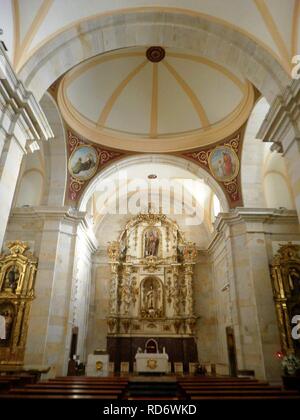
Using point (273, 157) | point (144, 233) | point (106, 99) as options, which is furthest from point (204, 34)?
point (144, 233)

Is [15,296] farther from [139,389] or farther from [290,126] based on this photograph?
[290,126]

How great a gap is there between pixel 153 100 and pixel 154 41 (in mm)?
4204

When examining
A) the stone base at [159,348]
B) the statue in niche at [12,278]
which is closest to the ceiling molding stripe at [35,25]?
the statue in niche at [12,278]

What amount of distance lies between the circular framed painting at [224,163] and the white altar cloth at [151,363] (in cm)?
660

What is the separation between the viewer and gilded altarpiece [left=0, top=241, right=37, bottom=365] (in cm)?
870

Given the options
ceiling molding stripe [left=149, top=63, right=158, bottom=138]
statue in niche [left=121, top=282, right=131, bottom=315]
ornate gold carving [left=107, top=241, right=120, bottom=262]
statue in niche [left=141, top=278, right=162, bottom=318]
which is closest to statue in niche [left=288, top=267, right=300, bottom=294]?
ceiling molding stripe [left=149, top=63, right=158, bottom=138]

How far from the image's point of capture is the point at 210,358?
13.8m

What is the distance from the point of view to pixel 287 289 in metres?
9.10

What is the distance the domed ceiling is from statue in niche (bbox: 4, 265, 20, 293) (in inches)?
197

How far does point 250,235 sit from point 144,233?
274 inches

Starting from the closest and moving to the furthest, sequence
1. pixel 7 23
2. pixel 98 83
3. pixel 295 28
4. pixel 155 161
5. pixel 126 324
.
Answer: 1. pixel 7 23
2. pixel 295 28
3. pixel 98 83
4. pixel 155 161
5. pixel 126 324

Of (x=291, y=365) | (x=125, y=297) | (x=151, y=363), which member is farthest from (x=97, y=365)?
(x=291, y=365)

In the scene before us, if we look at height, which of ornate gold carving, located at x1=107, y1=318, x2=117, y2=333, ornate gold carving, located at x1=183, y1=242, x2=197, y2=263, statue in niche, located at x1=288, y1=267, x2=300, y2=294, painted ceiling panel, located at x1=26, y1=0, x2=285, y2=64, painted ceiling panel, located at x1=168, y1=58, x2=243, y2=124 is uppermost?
painted ceiling panel, located at x1=168, y1=58, x2=243, y2=124

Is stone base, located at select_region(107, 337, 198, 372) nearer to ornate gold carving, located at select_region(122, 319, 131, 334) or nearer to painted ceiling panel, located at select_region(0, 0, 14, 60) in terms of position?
ornate gold carving, located at select_region(122, 319, 131, 334)
